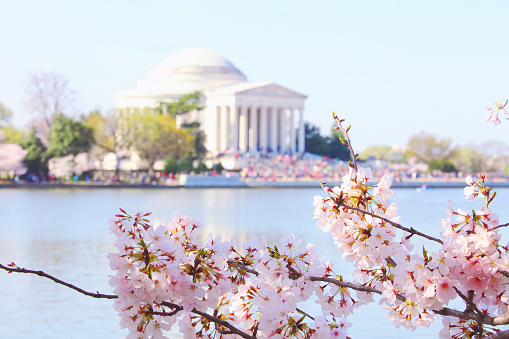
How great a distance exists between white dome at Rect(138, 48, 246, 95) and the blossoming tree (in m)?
111

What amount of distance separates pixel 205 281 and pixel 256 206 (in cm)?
5168

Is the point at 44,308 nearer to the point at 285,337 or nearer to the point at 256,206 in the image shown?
the point at 285,337

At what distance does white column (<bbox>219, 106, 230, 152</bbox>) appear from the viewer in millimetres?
113500

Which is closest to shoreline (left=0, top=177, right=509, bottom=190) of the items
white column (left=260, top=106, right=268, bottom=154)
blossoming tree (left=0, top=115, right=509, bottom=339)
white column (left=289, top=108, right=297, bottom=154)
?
white column (left=260, top=106, right=268, bottom=154)

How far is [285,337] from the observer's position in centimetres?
443

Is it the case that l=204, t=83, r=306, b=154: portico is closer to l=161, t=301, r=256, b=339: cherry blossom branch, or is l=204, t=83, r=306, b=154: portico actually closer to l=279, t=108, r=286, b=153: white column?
l=279, t=108, r=286, b=153: white column

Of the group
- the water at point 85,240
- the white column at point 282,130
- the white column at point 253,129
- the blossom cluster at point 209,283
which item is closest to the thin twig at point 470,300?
the blossom cluster at point 209,283

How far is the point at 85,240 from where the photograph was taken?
3158 cm

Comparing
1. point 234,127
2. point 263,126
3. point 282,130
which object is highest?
point 263,126

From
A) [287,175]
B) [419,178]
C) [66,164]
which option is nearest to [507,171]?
[419,178]

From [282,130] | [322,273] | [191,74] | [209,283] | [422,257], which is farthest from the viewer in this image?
[191,74]

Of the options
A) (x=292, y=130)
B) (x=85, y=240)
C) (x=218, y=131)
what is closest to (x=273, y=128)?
(x=292, y=130)

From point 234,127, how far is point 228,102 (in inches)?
124

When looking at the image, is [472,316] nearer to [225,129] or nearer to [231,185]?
[231,185]
